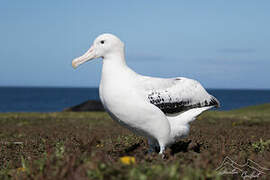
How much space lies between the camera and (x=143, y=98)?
5.31 meters

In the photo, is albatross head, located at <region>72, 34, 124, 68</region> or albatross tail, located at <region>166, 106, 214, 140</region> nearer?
albatross head, located at <region>72, 34, 124, 68</region>

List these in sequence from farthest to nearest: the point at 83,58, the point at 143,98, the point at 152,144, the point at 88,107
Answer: the point at 88,107
the point at 152,144
the point at 83,58
the point at 143,98

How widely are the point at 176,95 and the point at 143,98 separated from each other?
2.25 feet

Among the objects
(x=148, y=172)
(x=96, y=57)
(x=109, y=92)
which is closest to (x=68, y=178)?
(x=148, y=172)

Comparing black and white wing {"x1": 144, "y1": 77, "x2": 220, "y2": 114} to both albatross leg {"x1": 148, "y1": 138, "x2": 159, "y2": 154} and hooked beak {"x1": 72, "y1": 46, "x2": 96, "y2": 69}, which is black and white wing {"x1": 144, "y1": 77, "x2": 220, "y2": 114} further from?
hooked beak {"x1": 72, "y1": 46, "x2": 96, "y2": 69}

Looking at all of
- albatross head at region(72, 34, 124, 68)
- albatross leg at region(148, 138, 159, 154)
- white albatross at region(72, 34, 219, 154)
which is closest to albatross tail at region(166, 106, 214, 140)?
white albatross at region(72, 34, 219, 154)

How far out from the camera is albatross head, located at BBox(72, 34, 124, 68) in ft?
18.0

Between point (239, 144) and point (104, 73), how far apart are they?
10.2 ft

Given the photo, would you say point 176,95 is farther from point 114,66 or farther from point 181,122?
point 114,66

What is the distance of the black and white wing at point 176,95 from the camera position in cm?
550

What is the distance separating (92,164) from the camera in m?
3.12

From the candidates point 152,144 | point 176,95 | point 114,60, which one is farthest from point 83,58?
point 152,144

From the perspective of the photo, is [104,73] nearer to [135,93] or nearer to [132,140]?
[135,93]

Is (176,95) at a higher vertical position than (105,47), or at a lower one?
lower
